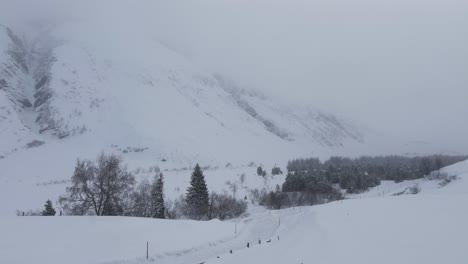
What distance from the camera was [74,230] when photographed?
96.8 feet

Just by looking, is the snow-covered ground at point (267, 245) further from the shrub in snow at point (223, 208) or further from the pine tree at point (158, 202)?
the shrub in snow at point (223, 208)

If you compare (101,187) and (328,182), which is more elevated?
(328,182)

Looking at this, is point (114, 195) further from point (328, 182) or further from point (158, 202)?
point (328, 182)

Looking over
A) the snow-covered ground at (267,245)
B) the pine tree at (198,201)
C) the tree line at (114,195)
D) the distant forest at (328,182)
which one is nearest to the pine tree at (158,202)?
the tree line at (114,195)

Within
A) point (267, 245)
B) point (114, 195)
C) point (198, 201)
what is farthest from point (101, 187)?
point (198, 201)

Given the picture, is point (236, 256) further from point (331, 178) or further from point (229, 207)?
point (331, 178)

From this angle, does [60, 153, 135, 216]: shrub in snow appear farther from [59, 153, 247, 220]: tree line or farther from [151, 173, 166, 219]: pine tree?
[151, 173, 166, 219]: pine tree

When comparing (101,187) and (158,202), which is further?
(158,202)

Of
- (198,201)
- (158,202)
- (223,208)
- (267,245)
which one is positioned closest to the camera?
(267,245)

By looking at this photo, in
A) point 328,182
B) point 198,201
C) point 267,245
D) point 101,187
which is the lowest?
point 267,245

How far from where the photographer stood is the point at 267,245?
2983 cm

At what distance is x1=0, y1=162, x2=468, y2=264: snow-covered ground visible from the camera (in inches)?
719

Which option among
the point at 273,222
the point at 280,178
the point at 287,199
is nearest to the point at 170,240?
the point at 273,222

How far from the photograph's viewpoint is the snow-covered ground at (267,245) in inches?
719
